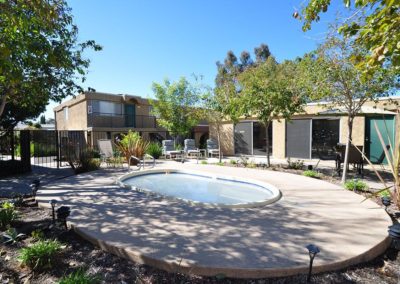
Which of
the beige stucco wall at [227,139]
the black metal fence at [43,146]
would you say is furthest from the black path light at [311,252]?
the beige stucco wall at [227,139]

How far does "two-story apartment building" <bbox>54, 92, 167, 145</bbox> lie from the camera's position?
21.7 metres

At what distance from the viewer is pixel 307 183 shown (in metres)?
8.49

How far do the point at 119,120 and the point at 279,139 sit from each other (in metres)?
14.6

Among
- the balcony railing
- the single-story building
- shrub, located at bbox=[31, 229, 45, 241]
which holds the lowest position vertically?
shrub, located at bbox=[31, 229, 45, 241]

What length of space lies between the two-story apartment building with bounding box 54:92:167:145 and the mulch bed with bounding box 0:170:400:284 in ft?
60.8

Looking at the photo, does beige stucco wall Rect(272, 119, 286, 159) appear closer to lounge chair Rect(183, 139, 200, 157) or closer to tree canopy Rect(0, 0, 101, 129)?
lounge chair Rect(183, 139, 200, 157)

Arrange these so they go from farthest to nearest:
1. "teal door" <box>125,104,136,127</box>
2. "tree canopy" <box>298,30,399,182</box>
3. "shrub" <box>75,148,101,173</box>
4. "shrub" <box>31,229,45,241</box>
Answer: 1. "teal door" <box>125,104,136,127</box>
2. "shrub" <box>75,148,101,173</box>
3. "tree canopy" <box>298,30,399,182</box>
4. "shrub" <box>31,229,45,241</box>

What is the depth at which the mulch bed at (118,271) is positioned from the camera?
319cm

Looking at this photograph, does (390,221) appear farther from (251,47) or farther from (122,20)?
(251,47)

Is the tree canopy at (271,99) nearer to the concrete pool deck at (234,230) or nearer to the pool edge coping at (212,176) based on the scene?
the pool edge coping at (212,176)

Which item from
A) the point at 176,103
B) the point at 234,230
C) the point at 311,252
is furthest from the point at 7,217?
the point at 176,103

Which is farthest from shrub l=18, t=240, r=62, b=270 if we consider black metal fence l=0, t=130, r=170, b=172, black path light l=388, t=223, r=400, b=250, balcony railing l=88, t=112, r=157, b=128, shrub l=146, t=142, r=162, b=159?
balcony railing l=88, t=112, r=157, b=128

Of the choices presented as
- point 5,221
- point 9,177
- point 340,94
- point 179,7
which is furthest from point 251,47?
point 5,221

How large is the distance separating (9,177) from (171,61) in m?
15.3
